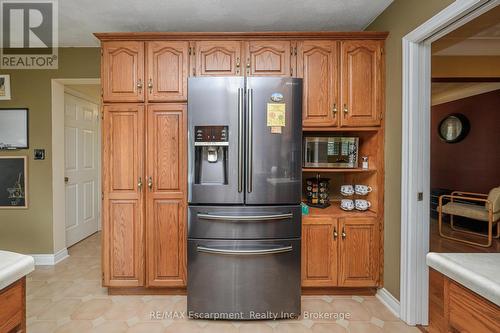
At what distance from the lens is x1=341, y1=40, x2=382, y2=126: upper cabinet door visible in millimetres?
2188

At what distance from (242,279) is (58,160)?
2685mm

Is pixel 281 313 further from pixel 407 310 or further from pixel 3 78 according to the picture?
pixel 3 78

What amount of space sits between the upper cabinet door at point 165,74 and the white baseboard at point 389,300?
7.96 ft

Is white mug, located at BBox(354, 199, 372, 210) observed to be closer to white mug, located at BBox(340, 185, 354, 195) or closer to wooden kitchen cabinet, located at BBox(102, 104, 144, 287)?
white mug, located at BBox(340, 185, 354, 195)

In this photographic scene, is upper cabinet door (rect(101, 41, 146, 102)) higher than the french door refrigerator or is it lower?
higher

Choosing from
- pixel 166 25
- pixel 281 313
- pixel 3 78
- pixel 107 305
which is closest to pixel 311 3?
pixel 166 25

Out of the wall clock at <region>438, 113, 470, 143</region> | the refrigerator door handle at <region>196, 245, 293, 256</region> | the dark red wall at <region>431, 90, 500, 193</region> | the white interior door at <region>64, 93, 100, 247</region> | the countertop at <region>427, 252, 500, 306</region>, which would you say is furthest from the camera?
the wall clock at <region>438, 113, 470, 143</region>

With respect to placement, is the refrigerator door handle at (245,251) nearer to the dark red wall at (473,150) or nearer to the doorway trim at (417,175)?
the doorway trim at (417,175)

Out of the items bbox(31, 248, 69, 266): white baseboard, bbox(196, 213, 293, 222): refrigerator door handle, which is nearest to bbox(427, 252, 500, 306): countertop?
bbox(196, 213, 293, 222): refrigerator door handle

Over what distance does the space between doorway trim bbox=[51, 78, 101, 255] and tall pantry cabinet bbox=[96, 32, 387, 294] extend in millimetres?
1100

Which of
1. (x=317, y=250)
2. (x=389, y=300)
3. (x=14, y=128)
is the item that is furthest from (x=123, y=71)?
(x=389, y=300)

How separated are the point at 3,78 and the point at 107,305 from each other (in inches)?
111

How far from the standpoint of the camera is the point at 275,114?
190 centimetres

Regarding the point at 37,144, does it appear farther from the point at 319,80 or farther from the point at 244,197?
the point at 319,80
